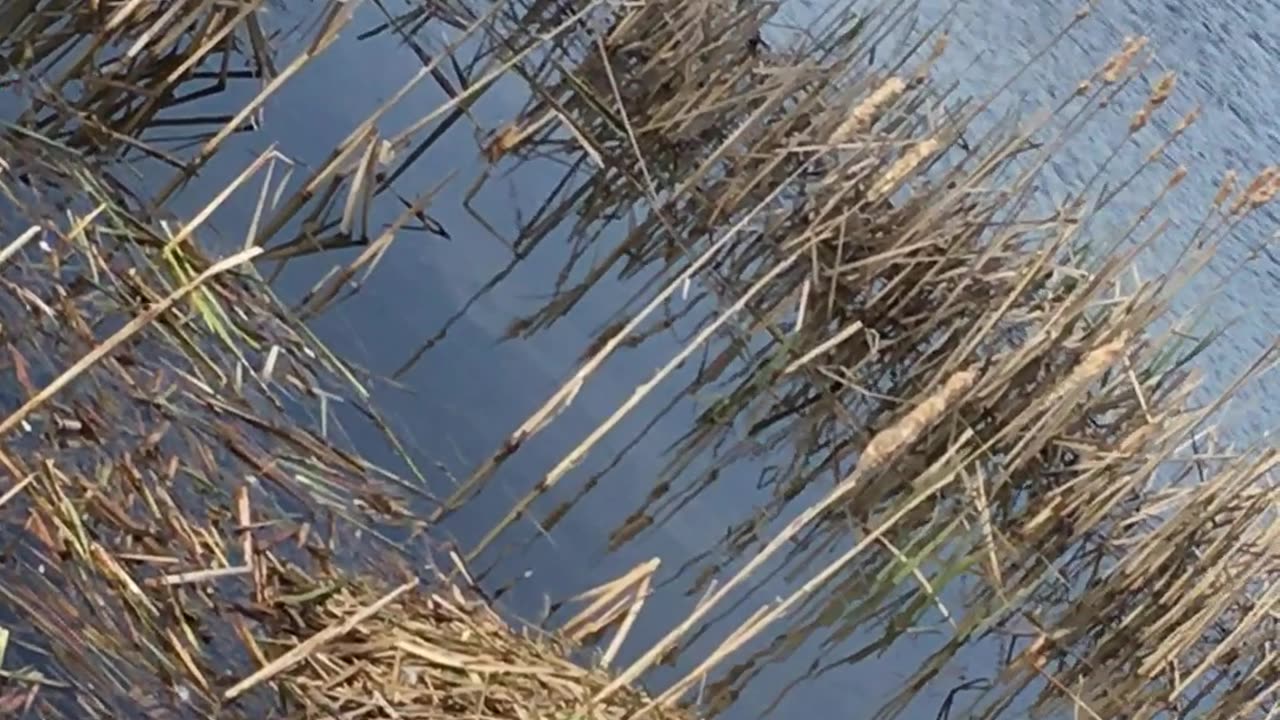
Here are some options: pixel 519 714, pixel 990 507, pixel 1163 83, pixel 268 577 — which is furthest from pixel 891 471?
pixel 268 577

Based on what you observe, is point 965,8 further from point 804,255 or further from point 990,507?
point 990,507

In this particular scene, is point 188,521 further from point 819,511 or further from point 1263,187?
point 1263,187

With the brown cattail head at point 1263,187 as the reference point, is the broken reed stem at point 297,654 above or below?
below

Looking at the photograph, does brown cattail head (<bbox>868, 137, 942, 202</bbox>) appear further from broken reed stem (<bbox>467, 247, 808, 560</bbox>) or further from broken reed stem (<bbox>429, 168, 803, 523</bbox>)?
broken reed stem (<bbox>429, 168, 803, 523</bbox>)

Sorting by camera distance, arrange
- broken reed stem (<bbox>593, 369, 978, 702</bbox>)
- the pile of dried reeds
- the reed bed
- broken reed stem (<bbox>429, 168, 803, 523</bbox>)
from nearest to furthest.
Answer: the reed bed < broken reed stem (<bbox>593, 369, 978, 702</bbox>) < broken reed stem (<bbox>429, 168, 803, 523</bbox>) < the pile of dried reeds

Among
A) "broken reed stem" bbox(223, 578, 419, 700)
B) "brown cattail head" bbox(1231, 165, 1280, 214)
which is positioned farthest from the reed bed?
"brown cattail head" bbox(1231, 165, 1280, 214)

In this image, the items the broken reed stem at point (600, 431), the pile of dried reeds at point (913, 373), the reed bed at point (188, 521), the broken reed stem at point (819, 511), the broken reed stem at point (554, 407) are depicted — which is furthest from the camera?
the pile of dried reeds at point (913, 373)

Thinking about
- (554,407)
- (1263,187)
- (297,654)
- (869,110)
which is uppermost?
(869,110)

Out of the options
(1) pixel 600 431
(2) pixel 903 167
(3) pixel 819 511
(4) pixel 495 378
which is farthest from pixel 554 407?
(2) pixel 903 167

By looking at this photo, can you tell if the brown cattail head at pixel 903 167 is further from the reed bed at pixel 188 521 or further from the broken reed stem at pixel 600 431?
the reed bed at pixel 188 521

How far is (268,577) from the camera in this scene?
1647 millimetres

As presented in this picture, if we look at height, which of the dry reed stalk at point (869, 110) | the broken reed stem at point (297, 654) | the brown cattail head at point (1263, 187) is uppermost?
the dry reed stalk at point (869, 110)

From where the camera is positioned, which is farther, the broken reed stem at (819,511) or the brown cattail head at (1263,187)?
the brown cattail head at (1263,187)

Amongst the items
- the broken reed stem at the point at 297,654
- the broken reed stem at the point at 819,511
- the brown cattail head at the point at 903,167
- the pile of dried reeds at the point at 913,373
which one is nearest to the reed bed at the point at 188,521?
the broken reed stem at the point at 297,654
